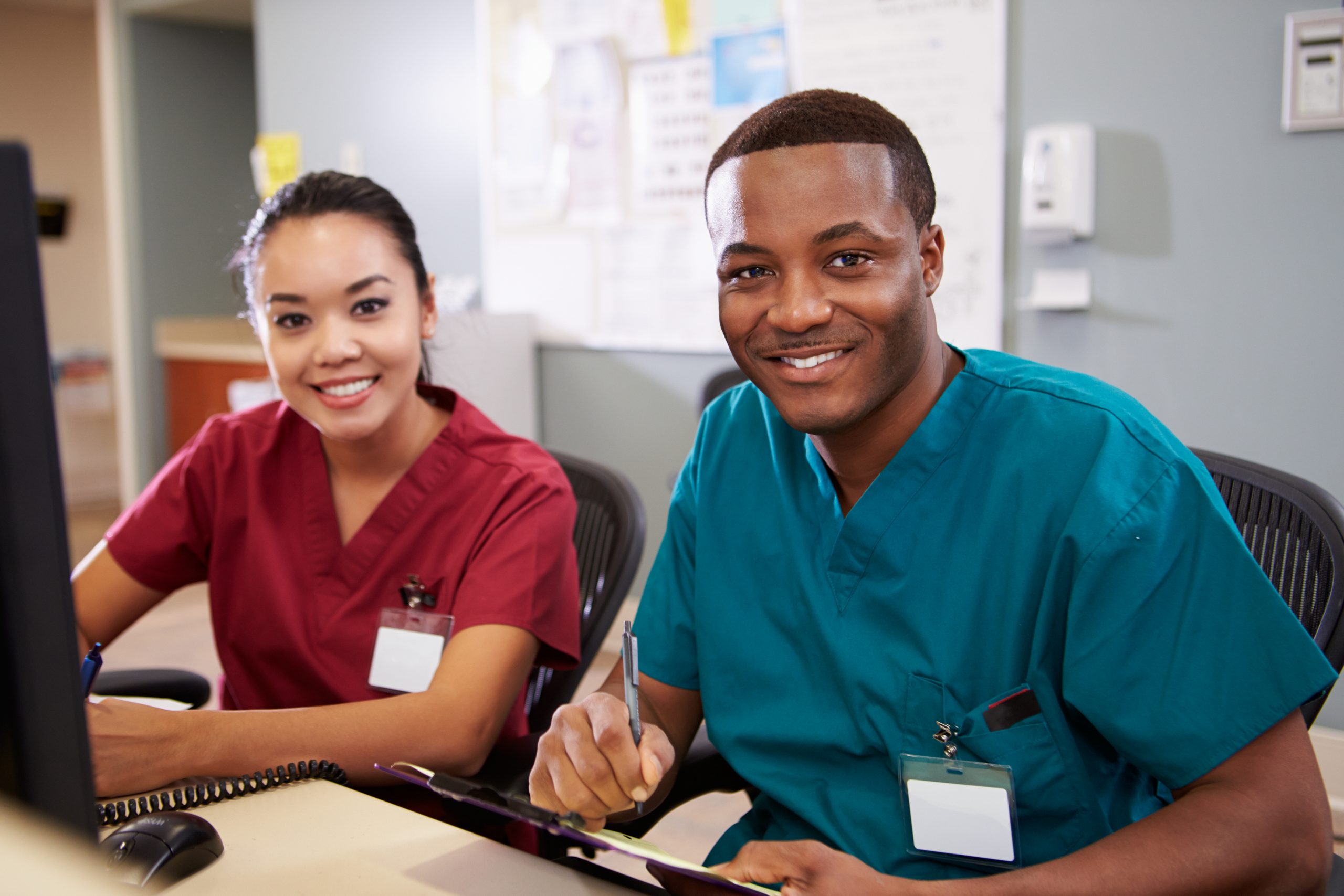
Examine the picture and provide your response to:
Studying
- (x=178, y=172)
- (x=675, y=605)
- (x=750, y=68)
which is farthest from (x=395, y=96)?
(x=675, y=605)

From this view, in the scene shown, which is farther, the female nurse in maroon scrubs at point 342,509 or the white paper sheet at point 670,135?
the white paper sheet at point 670,135

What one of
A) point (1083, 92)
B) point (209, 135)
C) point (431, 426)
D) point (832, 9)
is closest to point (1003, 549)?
point (431, 426)

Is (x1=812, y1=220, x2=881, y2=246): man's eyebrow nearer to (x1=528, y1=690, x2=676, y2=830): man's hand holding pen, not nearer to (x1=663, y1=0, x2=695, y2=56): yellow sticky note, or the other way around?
(x1=528, y1=690, x2=676, y2=830): man's hand holding pen

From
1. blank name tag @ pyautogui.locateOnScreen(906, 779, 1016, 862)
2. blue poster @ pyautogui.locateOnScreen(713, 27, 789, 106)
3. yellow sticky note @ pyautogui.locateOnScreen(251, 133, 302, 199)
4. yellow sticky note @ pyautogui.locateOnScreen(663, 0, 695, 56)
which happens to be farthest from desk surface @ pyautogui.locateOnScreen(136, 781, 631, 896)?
yellow sticky note @ pyautogui.locateOnScreen(251, 133, 302, 199)

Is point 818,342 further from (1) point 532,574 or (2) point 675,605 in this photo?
(1) point 532,574

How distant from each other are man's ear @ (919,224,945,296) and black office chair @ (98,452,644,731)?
1.64 feet

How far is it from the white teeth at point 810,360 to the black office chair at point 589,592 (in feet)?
1.37

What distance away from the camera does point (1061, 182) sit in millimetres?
2424

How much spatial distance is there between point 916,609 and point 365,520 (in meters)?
0.74

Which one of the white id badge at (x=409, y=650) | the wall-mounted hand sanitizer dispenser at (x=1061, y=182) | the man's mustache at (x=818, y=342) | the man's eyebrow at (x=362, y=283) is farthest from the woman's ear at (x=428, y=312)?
the wall-mounted hand sanitizer dispenser at (x=1061, y=182)

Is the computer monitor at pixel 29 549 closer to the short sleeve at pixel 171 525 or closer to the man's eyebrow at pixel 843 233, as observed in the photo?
the man's eyebrow at pixel 843 233

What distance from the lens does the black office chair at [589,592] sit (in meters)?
1.34

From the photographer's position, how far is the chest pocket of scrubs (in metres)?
0.91

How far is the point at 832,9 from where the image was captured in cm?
279
